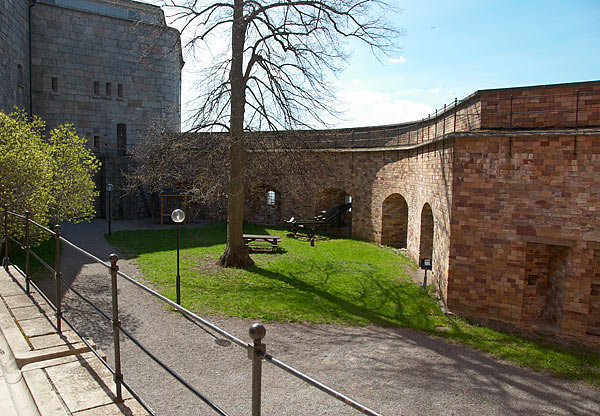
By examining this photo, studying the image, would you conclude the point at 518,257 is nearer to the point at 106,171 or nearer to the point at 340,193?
the point at 340,193

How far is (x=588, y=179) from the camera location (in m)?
8.00

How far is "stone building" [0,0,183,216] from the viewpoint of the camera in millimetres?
21947

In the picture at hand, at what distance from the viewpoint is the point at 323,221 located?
19.2 m

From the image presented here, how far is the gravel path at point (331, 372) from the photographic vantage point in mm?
5480

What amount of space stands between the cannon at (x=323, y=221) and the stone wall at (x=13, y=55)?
12.5m

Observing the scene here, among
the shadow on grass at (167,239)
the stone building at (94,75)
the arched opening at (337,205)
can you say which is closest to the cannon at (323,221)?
the arched opening at (337,205)

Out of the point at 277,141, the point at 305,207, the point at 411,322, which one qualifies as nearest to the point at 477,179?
the point at 411,322

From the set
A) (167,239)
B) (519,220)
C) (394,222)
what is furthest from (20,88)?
(519,220)

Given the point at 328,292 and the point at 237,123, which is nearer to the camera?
the point at 328,292

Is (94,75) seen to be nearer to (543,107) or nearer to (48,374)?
(543,107)

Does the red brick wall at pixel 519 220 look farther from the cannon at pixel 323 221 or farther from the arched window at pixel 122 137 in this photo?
the arched window at pixel 122 137

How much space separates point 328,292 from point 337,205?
10957 millimetres

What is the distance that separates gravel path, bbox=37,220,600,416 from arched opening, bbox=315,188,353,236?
39.4 feet

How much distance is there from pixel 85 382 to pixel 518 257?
26.7 ft
